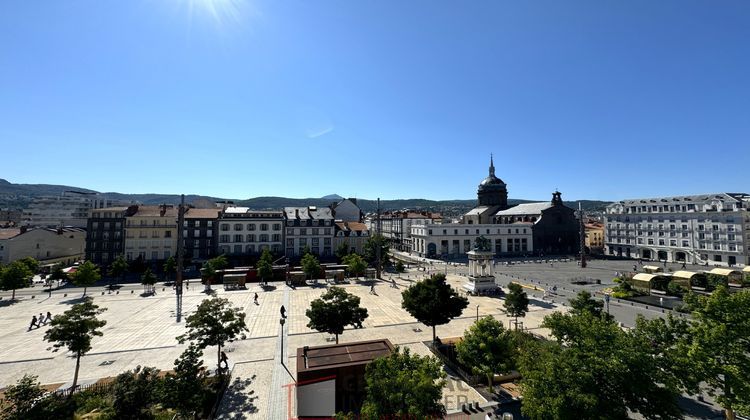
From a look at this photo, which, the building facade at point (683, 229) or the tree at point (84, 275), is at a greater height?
the building facade at point (683, 229)

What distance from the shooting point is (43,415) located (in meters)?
11.3

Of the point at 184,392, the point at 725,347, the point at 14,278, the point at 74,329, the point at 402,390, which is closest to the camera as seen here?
the point at 402,390

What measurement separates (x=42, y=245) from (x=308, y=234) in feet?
211

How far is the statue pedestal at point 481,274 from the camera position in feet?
156

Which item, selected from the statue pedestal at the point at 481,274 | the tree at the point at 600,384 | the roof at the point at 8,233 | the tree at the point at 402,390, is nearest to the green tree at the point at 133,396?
the tree at the point at 402,390

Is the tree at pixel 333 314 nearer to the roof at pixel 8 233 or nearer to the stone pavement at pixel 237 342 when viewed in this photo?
the stone pavement at pixel 237 342

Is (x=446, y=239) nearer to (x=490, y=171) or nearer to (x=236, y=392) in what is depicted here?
(x=490, y=171)

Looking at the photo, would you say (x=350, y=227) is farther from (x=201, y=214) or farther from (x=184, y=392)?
(x=184, y=392)

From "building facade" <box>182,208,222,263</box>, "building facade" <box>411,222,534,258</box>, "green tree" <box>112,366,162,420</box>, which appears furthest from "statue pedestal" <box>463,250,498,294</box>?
"building facade" <box>182,208,222,263</box>

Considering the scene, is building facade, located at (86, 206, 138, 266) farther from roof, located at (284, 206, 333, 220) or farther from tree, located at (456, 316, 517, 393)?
tree, located at (456, 316, 517, 393)

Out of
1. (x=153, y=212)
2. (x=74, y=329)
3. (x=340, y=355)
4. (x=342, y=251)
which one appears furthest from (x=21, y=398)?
(x=153, y=212)

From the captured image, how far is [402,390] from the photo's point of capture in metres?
13.2

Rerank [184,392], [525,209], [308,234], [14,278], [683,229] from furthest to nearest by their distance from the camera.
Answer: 1. [525,209]
2. [683,229]
3. [308,234]
4. [14,278]
5. [184,392]

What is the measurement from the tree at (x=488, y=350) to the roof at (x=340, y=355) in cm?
477
